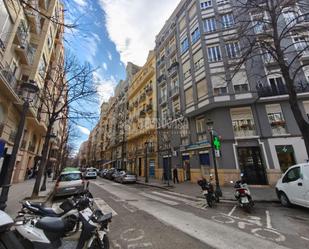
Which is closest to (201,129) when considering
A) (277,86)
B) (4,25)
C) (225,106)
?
(225,106)

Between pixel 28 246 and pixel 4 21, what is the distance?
45.3 feet

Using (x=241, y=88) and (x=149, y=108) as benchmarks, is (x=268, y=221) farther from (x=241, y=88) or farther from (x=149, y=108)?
(x=149, y=108)

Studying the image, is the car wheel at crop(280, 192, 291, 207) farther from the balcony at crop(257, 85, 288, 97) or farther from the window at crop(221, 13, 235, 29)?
the window at crop(221, 13, 235, 29)

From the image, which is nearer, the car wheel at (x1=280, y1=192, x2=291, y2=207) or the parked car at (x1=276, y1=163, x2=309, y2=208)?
the parked car at (x1=276, y1=163, x2=309, y2=208)

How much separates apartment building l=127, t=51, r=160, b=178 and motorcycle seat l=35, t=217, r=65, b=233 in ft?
69.3

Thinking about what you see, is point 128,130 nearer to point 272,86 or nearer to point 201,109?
point 201,109

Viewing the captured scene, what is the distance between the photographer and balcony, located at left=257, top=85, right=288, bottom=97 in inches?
623

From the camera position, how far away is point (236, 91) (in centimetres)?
1691

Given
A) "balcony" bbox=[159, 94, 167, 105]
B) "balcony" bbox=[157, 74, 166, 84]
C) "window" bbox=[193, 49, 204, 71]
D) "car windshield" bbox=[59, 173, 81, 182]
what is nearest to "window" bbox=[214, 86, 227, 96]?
"window" bbox=[193, 49, 204, 71]

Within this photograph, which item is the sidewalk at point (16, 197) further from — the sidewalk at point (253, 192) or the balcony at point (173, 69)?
the balcony at point (173, 69)

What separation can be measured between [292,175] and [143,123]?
25790 mm

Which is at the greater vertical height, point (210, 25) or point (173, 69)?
point (210, 25)

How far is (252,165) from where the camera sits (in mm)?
15703

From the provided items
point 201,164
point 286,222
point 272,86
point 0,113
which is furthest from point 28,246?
point 272,86
